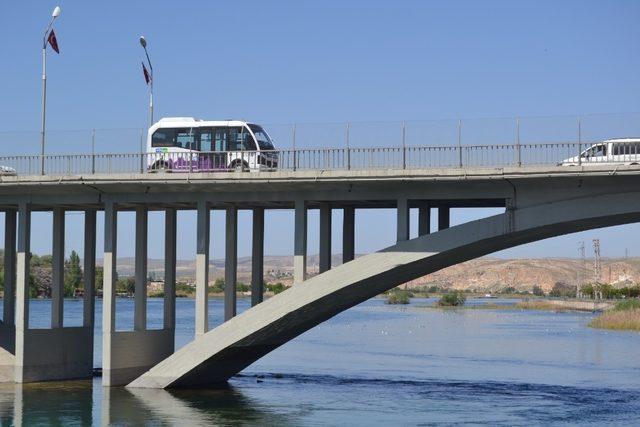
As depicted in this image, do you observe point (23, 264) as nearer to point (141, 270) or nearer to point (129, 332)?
point (141, 270)

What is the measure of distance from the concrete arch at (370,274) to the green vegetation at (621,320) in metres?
50.2

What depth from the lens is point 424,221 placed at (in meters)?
39.5

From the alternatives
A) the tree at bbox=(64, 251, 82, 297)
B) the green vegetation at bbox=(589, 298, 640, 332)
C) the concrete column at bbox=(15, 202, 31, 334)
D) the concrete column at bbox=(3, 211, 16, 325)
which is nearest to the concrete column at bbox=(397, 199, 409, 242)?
the concrete column at bbox=(15, 202, 31, 334)

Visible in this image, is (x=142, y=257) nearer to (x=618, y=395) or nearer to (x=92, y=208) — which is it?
(x=92, y=208)

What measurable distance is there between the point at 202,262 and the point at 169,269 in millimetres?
3188

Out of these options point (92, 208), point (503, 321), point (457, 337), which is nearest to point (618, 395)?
point (92, 208)

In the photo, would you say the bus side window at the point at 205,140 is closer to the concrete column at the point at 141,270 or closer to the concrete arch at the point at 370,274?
the concrete column at the point at 141,270

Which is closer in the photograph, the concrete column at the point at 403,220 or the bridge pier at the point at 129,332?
the concrete column at the point at 403,220

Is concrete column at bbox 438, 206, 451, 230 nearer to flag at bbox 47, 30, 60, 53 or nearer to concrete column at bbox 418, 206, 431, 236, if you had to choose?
concrete column at bbox 418, 206, 431, 236

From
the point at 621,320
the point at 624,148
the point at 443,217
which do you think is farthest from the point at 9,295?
the point at 621,320

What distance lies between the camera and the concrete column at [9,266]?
4719 cm

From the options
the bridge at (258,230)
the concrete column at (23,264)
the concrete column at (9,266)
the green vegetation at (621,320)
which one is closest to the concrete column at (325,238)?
the bridge at (258,230)

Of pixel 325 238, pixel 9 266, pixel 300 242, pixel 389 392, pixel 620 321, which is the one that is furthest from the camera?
pixel 620 321

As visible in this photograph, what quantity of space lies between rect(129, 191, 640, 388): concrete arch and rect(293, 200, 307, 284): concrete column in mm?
804
